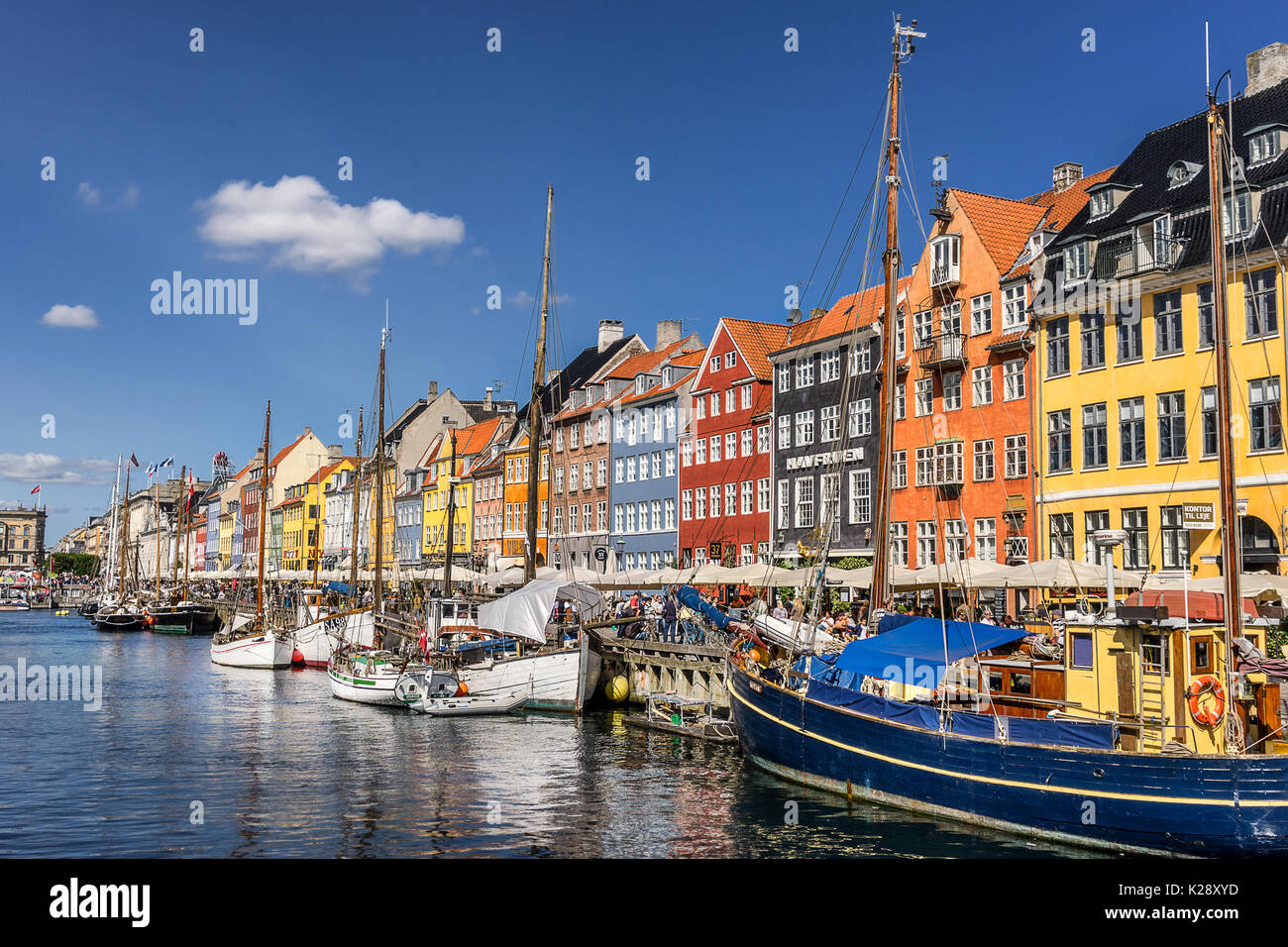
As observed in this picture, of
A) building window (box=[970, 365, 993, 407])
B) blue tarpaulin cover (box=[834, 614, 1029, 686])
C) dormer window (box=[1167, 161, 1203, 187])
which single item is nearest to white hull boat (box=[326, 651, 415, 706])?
blue tarpaulin cover (box=[834, 614, 1029, 686])

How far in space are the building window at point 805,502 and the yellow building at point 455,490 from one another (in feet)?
132

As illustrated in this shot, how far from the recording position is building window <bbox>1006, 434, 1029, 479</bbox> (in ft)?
148

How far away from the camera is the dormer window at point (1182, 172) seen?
40.8 m

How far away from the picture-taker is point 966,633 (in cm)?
2219

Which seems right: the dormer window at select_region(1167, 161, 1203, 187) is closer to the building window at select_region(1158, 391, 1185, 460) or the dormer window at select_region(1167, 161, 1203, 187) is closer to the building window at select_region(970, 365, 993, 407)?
the building window at select_region(1158, 391, 1185, 460)

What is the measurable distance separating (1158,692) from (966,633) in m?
4.14

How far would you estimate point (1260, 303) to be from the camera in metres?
36.1

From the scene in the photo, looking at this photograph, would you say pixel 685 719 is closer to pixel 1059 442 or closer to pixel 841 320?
pixel 1059 442

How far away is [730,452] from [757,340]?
22.5 ft

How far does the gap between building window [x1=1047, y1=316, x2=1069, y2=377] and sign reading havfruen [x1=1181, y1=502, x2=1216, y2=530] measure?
8.17 meters

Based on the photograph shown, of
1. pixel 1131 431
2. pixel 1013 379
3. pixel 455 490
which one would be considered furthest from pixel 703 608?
pixel 455 490

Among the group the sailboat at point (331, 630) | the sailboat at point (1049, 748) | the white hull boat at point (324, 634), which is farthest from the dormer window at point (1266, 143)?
the white hull boat at point (324, 634)

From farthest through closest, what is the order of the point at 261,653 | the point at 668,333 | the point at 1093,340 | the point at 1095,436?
the point at 668,333, the point at 261,653, the point at 1093,340, the point at 1095,436
